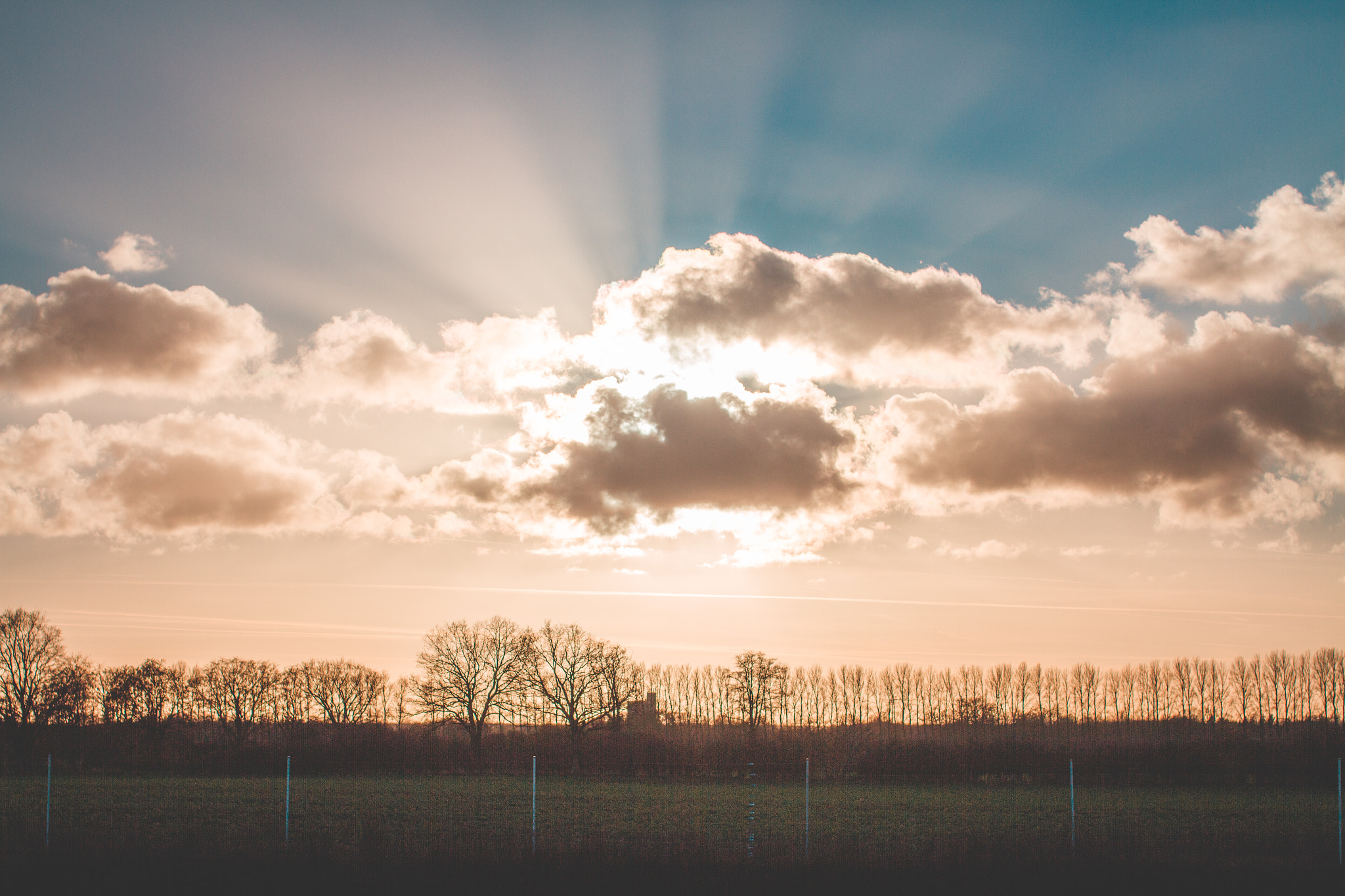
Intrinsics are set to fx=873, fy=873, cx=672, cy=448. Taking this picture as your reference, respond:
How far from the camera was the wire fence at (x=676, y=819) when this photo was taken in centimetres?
1833

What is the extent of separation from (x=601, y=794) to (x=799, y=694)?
77.7m

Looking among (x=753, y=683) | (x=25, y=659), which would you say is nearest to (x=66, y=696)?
(x=25, y=659)

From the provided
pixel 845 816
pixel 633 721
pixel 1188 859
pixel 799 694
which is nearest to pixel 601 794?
pixel 845 816

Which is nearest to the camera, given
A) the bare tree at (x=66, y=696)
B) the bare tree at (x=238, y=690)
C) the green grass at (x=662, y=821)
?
the green grass at (x=662, y=821)

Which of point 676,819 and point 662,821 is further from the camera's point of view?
point 676,819

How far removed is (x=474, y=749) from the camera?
58406mm

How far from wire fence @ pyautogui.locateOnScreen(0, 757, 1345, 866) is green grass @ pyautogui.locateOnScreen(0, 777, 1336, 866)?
0.11 meters

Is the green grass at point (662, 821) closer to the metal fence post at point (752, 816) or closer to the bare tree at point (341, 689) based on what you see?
the metal fence post at point (752, 816)

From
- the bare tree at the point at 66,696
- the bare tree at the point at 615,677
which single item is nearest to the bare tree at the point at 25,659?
the bare tree at the point at 66,696

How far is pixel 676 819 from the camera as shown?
30.5 meters

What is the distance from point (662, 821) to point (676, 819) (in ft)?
3.47

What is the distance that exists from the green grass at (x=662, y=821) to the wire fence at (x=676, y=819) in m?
0.11

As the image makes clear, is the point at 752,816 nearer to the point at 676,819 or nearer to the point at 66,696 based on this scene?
the point at 676,819

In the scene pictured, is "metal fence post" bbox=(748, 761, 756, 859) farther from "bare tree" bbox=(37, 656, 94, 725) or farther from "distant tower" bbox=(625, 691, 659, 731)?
"bare tree" bbox=(37, 656, 94, 725)
